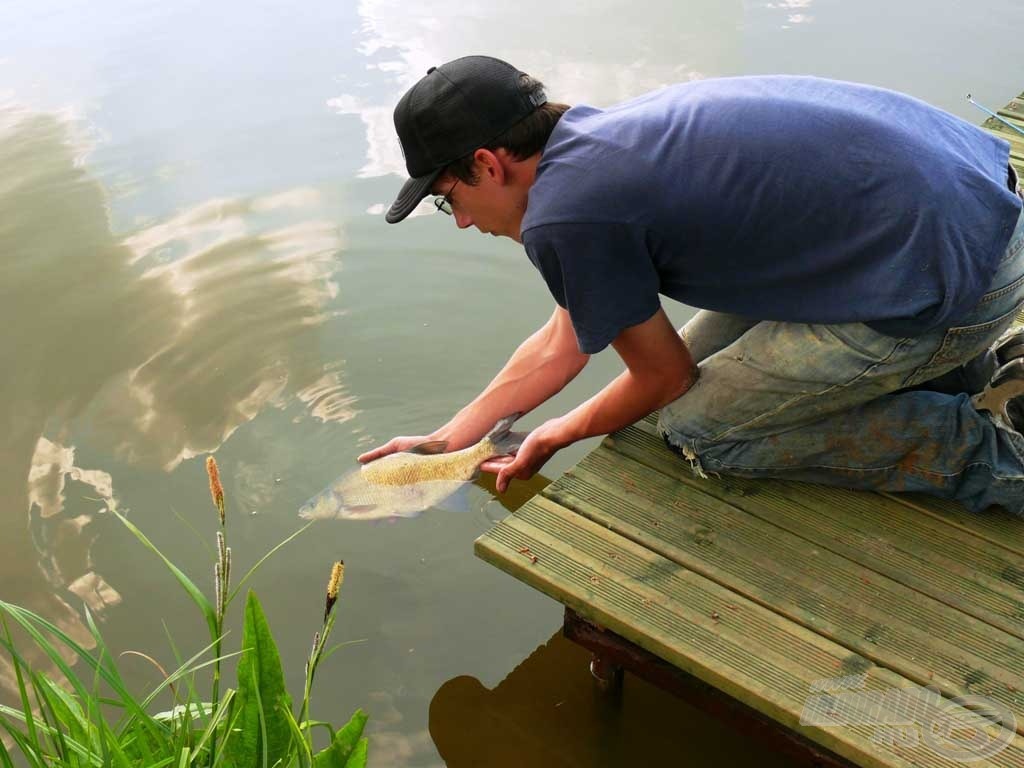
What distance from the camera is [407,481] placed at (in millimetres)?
3830

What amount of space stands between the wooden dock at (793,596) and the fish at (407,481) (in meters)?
0.67

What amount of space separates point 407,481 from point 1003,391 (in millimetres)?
1968

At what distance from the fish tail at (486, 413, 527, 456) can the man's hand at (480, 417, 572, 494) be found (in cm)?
26

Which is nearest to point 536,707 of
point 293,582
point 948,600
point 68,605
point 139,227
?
point 293,582

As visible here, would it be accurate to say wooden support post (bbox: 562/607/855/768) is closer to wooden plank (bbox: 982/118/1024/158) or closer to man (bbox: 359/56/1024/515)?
man (bbox: 359/56/1024/515)

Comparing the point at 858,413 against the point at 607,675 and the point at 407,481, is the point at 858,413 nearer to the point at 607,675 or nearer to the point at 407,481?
the point at 607,675

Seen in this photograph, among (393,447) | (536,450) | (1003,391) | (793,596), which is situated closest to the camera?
(793,596)

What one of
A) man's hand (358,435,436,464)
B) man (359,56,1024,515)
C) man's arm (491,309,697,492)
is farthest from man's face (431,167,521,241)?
man's hand (358,435,436,464)

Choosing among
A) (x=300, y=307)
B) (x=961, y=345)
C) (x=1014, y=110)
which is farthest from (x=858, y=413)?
(x=1014, y=110)

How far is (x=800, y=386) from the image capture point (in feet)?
9.01

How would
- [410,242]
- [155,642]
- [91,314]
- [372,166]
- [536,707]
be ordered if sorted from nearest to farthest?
[536,707]
[155,642]
[91,314]
[410,242]
[372,166]

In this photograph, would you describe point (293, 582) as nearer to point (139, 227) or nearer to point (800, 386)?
point (800, 386)

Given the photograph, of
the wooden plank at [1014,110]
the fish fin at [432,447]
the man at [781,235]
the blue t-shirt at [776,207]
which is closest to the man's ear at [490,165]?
the man at [781,235]

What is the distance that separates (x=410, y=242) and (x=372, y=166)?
0.90m
